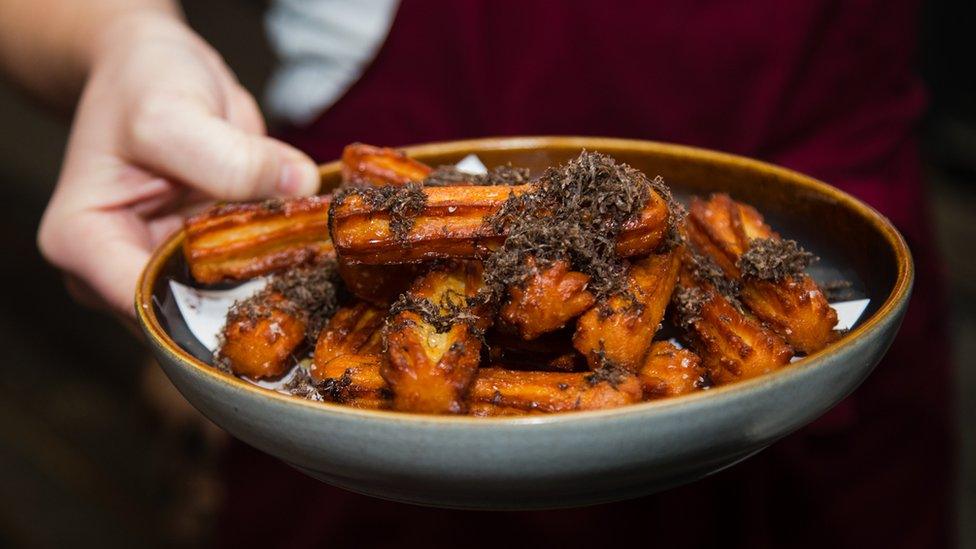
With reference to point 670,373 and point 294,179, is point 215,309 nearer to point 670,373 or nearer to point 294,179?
point 294,179

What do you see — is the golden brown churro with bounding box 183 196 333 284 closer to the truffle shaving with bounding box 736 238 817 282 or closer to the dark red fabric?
the truffle shaving with bounding box 736 238 817 282

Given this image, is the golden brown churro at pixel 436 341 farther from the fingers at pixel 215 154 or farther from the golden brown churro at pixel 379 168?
the fingers at pixel 215 154

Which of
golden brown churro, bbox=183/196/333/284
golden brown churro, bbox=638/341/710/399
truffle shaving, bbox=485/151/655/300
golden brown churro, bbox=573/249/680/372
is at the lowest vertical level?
golden brown churro, bbox=183/196/333/284

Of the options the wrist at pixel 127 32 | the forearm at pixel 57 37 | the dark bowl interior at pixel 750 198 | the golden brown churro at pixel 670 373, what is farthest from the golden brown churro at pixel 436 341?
the forearm at pixel 57 37

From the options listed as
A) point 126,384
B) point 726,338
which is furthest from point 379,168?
point 126,384

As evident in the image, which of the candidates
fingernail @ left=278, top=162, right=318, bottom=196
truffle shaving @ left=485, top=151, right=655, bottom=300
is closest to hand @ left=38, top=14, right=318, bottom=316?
fingernail @ left=278, top=162, right=318, bottom=196

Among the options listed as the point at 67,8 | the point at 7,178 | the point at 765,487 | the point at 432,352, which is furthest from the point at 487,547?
the point at 7,178

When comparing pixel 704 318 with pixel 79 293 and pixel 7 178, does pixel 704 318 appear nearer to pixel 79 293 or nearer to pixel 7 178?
pixel 79 293
